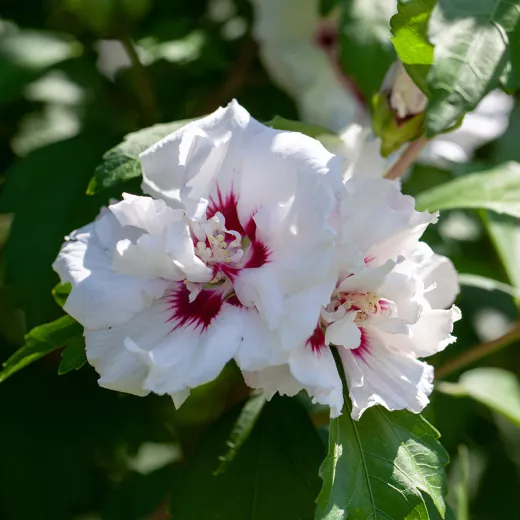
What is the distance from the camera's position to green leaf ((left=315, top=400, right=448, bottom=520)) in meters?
0.69

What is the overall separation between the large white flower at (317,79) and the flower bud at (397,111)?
1.03ft

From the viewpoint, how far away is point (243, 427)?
3.04 feet

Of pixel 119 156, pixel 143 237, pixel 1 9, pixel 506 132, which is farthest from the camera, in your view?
pixel 506 132

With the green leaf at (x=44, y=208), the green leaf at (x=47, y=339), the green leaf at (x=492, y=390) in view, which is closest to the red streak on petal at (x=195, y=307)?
the green leaf at (x=47, y=339)

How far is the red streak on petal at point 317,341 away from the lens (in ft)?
2.26

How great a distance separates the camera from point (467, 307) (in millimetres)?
1484

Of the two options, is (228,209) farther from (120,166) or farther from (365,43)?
(365,43)

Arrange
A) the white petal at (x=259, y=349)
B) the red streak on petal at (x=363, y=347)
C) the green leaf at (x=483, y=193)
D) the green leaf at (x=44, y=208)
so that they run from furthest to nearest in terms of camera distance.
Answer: the green leaf at (x=44, y=208) → the green leaf at (x=483, y=193) → the red streak on petal at (x=363, y=347) → the white petal at (x=259, y=349)

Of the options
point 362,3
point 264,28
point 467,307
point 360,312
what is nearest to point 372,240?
point 360,312

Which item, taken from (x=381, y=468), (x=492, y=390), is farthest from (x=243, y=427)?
(x=492, y=390)

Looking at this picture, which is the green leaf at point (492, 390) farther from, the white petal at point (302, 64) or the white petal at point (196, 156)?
the white petal at point (196, 156)

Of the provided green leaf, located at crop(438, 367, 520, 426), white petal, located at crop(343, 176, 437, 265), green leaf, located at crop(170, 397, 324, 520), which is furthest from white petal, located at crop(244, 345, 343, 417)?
green leaf, located at crop(438, 367, 520, 426)

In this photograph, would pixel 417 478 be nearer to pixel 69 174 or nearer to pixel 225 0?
pixel 69 174

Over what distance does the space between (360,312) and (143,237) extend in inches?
8.0
